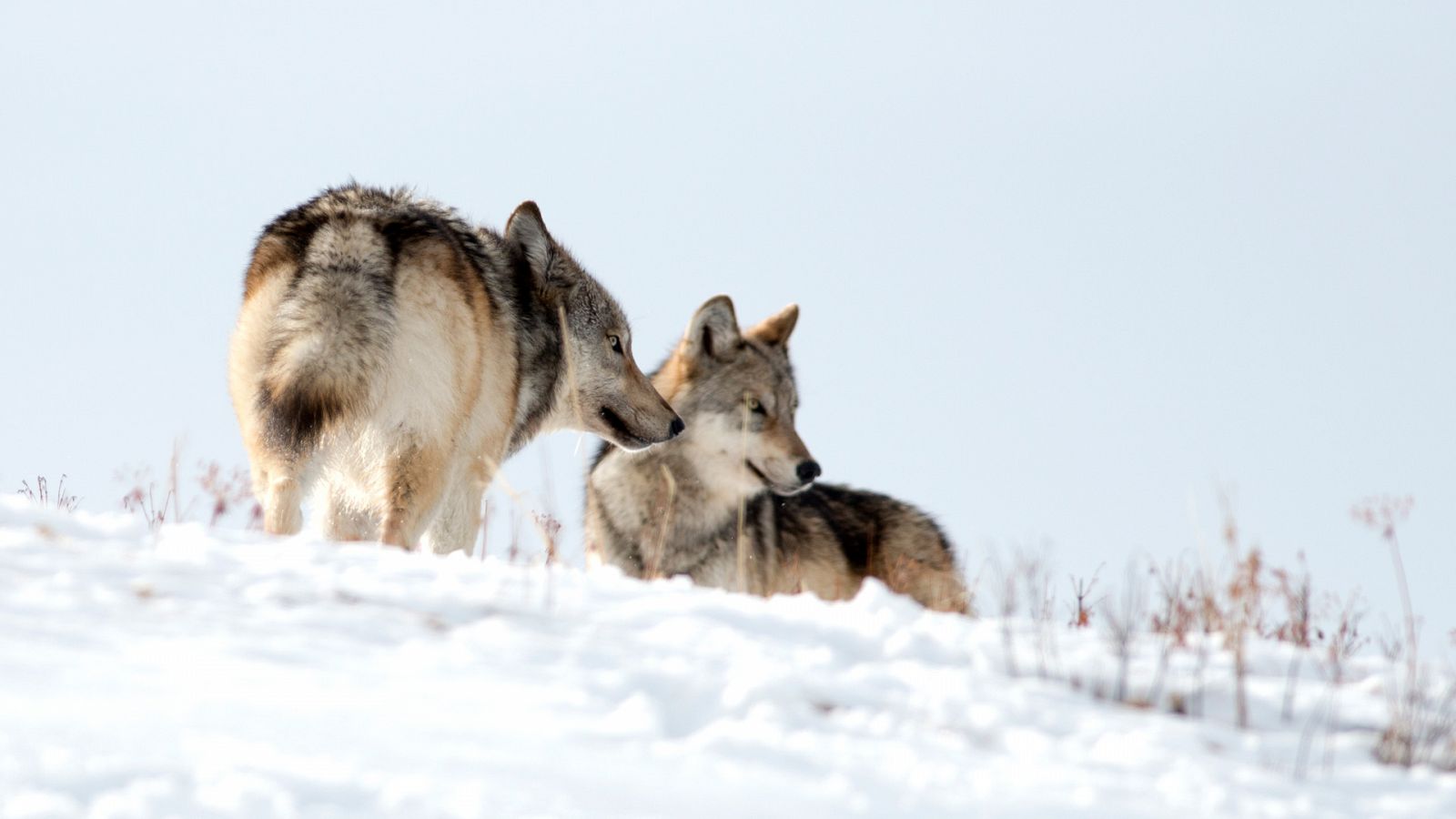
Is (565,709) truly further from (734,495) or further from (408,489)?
(734,495)

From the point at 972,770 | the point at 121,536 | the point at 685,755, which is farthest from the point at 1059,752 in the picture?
the point at 121,536

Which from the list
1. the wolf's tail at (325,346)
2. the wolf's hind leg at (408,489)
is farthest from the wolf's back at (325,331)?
the wolf's hind leg at (408,489)

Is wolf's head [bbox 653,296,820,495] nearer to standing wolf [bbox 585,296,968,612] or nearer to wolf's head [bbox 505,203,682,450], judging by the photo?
standing wolf [bbox 585,296,968,612]

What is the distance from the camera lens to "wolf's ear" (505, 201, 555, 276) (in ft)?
23.8

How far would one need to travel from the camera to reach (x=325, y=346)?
5.55 metres

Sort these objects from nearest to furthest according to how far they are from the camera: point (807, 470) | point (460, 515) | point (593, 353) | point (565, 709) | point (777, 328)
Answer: point (565, 709)
point (460, 515)
point (593, 353)
point (807, 470)
point (777, 328)

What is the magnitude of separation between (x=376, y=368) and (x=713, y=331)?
3315 mm

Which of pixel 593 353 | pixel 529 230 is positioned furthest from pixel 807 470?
pixel 529 230

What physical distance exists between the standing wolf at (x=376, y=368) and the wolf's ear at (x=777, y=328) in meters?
2.42

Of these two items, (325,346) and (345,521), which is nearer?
(325,346)

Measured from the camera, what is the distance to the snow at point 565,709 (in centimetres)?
278

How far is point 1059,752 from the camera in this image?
3174 mm

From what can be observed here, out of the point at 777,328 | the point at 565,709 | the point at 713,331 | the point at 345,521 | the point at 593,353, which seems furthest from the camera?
the point at 777,328

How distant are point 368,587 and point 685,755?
1312 mm
